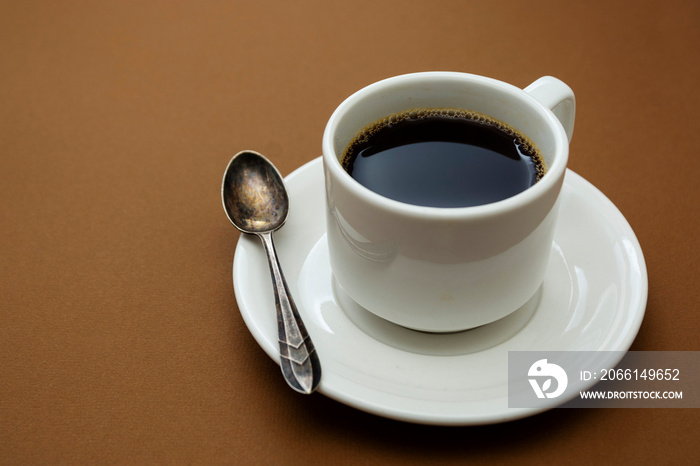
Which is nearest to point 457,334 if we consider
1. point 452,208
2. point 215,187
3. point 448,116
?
point 452,208

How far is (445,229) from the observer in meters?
0.76

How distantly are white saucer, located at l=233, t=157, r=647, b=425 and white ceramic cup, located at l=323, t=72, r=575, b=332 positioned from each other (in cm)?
4

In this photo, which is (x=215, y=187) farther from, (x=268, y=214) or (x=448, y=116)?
(x=448, y=116)

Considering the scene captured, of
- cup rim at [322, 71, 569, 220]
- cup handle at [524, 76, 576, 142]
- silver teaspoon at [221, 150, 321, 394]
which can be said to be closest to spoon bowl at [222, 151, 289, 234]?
silver teaspoon at [221, 150, 321, 394]

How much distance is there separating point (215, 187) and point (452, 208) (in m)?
0.66

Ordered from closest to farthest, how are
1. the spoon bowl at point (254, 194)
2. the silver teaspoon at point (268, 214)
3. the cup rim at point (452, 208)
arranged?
the cup rim at point (452, 208) < the silver teaspoon at point (268, 214) < the spoon bowl at point (254, 194)

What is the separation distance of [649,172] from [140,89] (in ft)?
3.74

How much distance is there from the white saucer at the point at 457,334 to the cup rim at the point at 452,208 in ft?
0.71

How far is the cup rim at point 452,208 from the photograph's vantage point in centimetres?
75

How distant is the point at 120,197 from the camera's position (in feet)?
4.22

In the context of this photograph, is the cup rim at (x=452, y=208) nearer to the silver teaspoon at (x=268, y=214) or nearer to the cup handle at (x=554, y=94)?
the cup handle at (x=554, y=94)

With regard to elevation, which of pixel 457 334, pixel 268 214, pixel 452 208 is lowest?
pixel 457 334

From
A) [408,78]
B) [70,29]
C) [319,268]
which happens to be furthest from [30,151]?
[408,78]

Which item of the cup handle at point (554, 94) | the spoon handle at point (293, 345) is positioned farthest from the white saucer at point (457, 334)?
the cup handle at point (554, 94)
